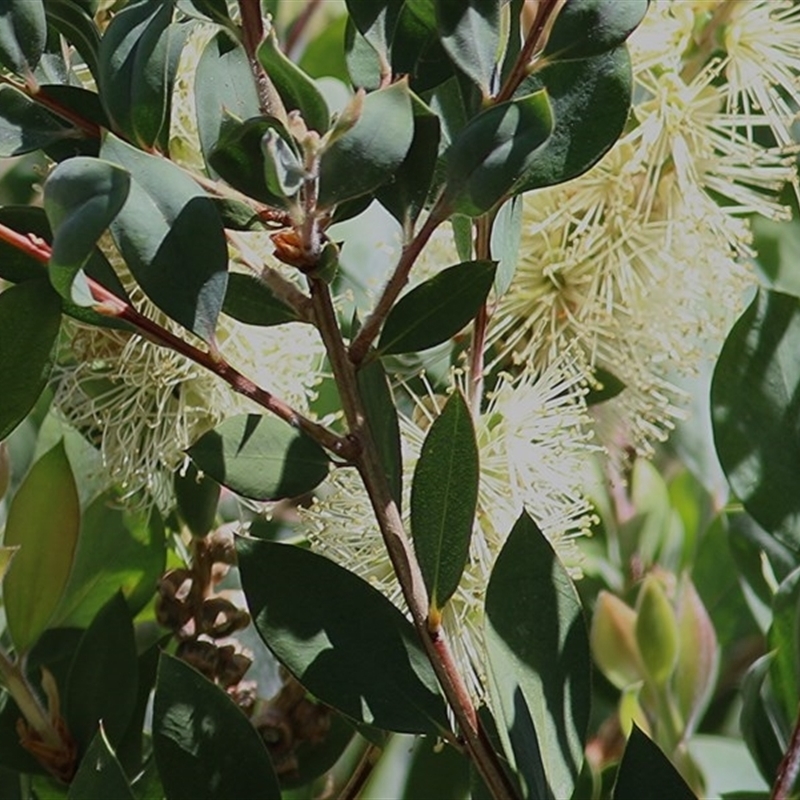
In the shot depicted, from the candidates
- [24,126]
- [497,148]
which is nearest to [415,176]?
[497,148]

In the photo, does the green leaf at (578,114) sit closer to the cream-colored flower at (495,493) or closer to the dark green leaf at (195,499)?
the cream-colored flower at (495,493)

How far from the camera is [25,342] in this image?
1.99 feet

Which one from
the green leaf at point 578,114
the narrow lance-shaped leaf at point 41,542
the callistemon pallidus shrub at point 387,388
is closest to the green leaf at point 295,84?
the callistemon pallidus shrub at point 387,388

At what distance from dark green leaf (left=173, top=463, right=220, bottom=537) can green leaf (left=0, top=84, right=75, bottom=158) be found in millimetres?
260

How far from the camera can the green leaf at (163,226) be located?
545 mm

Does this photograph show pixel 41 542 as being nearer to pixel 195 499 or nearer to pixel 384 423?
pixel 195 499

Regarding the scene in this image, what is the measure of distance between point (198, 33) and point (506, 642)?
39 cm

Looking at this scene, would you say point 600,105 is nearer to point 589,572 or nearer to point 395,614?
point 395,614

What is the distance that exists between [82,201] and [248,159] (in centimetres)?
6

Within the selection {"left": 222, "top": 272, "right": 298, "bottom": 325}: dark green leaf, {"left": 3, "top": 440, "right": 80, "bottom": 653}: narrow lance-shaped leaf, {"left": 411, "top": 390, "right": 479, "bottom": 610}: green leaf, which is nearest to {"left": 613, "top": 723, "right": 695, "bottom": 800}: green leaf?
{"left": 411, "top": 390, "right": 479, "bottom": 610}: green leaf

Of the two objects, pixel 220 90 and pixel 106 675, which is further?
pixel 106 675

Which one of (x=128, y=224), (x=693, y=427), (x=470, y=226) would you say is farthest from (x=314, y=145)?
(x=693, y=427)

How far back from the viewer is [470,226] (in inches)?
26.7

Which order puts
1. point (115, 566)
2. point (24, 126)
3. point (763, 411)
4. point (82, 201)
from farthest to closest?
point (115, 566) < point (763, 411) < point (24, 126) < point (82, 201)
